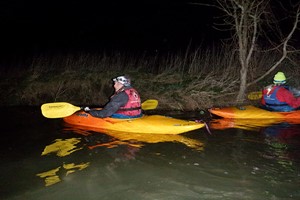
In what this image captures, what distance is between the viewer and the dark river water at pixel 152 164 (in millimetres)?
4332

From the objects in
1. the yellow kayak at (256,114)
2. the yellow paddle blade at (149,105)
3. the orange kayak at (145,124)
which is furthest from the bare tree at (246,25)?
the orange kayak at (145,124)

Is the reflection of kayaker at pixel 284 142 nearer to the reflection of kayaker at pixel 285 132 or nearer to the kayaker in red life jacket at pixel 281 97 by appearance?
the reflection of kayaker at pixel 285 132

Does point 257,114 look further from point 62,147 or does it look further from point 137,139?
point 62,147

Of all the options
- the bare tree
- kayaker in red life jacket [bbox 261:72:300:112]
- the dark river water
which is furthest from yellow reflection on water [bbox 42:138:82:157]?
the bare tree

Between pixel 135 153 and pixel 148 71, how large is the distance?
6540 mm

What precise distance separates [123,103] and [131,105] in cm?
18

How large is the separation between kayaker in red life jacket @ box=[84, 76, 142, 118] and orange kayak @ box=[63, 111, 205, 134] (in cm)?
15

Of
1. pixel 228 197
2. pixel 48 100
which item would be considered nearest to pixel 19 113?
pixel 48 100

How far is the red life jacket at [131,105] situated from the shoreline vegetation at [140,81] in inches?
107

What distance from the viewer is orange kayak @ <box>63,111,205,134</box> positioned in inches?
264

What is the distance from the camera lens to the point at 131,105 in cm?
712

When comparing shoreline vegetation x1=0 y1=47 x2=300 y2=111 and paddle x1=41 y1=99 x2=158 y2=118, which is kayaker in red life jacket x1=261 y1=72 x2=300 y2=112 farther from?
paddle x1=41 y1=99 x2=158 y2=118

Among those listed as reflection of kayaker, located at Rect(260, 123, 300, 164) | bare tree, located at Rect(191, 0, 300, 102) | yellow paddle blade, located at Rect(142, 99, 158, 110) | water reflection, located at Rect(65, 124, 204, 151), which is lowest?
water reflection, located at Rect(65, 124, 204, 151)

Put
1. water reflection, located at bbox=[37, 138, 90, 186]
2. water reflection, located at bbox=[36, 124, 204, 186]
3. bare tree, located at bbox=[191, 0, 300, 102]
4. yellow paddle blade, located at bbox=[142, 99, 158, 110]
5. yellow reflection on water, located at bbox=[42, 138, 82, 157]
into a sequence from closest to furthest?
water reflection, located at bbox=[37, 138, 90, 186]
water reflection, located at bbox=[36, 124, 204, 186]
yellow reflection on water, located at bbox=[42, 138, 82, 157]
yellow paddle blade, located at bbox=[142, 99, 158, 110]
bare tree, located at bbox=[191, 0, 300, 102]
